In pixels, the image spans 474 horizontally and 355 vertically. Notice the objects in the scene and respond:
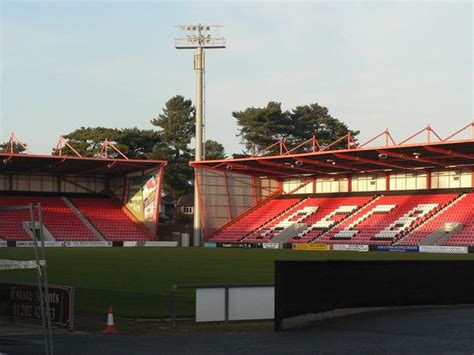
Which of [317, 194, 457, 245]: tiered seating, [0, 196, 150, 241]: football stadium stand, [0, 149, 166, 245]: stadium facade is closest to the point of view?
[317, 194, 457, 245]: tiered seating

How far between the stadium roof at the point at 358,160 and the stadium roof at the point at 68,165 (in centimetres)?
646

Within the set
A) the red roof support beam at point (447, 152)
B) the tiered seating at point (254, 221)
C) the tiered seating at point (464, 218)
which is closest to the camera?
the red roof support beam at point (447, 152)

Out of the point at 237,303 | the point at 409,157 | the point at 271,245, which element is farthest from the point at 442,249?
the point at 237,303

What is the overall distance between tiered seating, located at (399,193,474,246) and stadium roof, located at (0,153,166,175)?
25922mm

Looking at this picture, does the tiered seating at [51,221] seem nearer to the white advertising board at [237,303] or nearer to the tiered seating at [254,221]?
the tiered seating at [254,221]

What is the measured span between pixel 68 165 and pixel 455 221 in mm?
37324

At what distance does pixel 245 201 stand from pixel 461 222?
2650 centimetres

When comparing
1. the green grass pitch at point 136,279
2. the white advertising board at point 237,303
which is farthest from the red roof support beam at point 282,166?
the white advertising board at point 237,303

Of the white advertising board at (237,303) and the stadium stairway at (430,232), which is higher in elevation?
the stadium stairway at (430,232)

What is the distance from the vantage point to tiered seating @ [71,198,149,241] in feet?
279

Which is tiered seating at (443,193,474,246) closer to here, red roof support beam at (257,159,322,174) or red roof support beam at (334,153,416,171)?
red roof support beam at (334,153,416,171)

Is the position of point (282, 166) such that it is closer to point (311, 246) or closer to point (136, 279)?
point (311, 246)

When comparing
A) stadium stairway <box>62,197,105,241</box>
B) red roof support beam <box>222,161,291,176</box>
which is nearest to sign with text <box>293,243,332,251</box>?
red roof support beam <box>222,161,291,176</box>

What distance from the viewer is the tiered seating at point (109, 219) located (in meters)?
85.2
